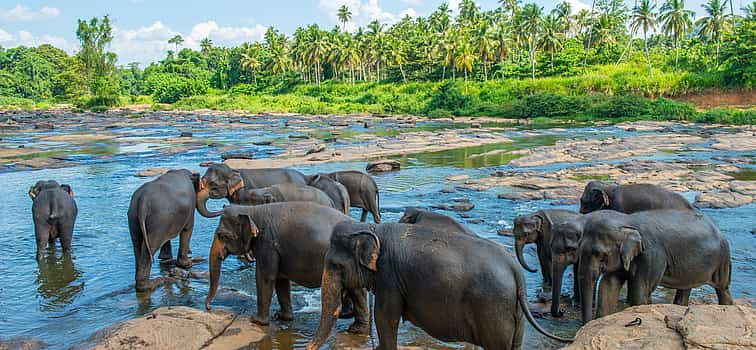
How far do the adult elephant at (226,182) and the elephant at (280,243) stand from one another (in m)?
2.78

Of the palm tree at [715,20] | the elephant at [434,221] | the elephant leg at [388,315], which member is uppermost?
the palm tree at [715,20]

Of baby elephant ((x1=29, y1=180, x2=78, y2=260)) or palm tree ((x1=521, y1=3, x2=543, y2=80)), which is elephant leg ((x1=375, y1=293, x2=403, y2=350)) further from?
palm tree ((x1=521, y1=3, x2=543, y2=80))

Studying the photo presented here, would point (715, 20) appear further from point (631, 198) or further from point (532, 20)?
point (631, 198)

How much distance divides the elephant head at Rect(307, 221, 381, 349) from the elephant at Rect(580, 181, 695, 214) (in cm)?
546

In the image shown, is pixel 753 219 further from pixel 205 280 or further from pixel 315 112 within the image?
pixel 315 112

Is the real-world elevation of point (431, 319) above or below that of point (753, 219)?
above

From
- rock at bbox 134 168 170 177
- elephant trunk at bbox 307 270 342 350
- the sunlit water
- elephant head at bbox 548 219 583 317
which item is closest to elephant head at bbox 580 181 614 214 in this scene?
the sunlit water

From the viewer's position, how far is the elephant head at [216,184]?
10.1 m

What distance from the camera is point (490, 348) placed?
5.29 meters

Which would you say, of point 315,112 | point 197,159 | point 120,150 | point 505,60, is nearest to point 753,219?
point 197,159

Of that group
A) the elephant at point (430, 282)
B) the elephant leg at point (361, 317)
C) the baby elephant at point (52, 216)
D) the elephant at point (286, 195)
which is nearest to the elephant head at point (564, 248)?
the elephant at point (430, 282)

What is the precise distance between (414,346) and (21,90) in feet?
408

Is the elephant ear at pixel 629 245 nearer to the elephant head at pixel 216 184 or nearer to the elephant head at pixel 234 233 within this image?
the elephant head at pixel 234 233

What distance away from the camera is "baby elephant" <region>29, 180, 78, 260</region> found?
10.5 metres
